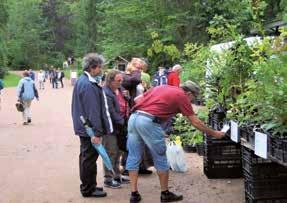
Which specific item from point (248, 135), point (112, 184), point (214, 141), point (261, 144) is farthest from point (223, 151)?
point (261, 144)

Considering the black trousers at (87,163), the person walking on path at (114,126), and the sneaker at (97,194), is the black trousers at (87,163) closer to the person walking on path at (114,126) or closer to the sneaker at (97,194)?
the sneaker at (97,194)

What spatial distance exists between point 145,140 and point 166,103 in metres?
0.53

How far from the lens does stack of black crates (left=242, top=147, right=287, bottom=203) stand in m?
5.94

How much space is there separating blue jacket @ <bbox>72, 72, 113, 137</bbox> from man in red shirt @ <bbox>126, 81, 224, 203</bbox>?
566 mm

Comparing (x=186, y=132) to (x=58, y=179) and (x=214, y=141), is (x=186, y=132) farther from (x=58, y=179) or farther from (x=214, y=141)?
(x=58, y=179)

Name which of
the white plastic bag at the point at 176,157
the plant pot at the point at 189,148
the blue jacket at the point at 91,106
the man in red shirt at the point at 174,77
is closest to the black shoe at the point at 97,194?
the blue jacket at the point at 91,106

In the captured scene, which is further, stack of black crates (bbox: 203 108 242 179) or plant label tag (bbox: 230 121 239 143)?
stack of black crates (bbox: 203 108 242 179)

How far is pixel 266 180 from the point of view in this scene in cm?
598

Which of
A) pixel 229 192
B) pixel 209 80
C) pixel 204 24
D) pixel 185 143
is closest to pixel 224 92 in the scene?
pixel 209 80

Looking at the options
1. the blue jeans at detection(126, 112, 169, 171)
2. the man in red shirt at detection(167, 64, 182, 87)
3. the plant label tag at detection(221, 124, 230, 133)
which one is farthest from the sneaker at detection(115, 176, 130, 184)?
the man in red shirt at detection(167, 64, 182, 87)

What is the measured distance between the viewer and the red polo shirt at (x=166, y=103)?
6.65 m

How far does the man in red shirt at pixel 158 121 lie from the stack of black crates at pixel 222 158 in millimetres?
1285

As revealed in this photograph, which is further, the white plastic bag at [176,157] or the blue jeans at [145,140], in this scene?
the white plastic bag at [176,157]

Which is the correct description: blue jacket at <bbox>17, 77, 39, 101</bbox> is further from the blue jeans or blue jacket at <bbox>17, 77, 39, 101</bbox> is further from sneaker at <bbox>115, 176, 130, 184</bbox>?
the blue jeans
